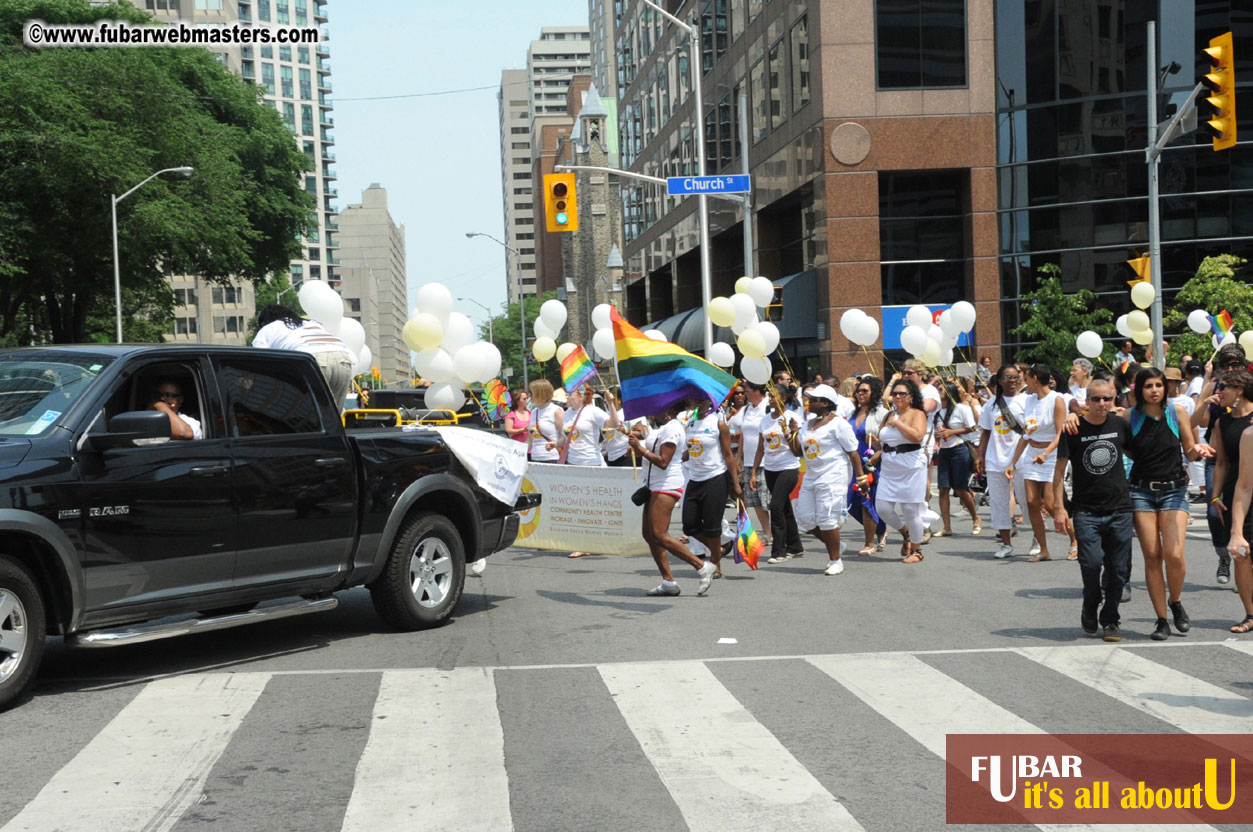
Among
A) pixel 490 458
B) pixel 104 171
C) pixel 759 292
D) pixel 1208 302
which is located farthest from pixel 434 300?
pixel 104 171

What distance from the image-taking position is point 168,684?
7.72 m

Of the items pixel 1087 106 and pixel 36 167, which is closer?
pixel 1087 106

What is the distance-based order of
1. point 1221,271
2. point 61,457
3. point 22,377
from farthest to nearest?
point 1221,271 → point 22,377 → point 61,457

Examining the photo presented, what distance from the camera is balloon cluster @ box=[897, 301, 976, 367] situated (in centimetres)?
1802

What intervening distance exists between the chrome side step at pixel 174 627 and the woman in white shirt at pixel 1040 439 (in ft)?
23.2

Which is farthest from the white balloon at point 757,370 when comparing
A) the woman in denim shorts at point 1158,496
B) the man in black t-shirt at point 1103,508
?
the woman in denim shorts at point 1158,496

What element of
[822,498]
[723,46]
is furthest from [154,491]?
[723,46]

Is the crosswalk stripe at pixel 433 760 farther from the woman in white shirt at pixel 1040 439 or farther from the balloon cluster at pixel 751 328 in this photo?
the balloon cluster at pixel 751 328

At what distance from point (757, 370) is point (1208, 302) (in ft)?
58.6

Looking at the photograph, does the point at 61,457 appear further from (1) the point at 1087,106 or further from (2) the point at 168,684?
(1) the point at 1087,106

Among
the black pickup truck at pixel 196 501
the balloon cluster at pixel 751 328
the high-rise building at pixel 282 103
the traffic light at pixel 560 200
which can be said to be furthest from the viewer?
the high-rise building at pixel 282 103

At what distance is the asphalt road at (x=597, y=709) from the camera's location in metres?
5.30

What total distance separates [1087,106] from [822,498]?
2381 centimetres

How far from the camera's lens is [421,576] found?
966 cm
